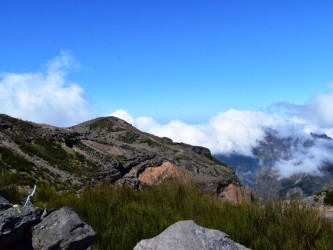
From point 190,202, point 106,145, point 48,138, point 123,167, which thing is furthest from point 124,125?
point 190,202

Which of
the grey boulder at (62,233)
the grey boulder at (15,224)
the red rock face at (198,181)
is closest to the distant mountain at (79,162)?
the red rock face at (198,181)

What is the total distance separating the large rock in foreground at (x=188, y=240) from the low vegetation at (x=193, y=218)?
1.48m

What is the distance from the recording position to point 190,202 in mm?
11062

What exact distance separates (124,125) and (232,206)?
162851 millimetres

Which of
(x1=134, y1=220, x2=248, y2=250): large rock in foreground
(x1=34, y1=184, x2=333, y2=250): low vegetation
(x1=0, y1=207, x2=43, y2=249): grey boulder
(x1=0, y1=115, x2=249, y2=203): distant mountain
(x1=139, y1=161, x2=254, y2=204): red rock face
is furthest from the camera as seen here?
(x1=0, y1=115, x2=249, y2=203): distant mountain

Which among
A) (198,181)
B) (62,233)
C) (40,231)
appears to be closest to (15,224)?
(40,231)

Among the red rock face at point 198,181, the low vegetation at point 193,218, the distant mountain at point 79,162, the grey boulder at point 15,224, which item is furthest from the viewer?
the distant mountain at point 79,162

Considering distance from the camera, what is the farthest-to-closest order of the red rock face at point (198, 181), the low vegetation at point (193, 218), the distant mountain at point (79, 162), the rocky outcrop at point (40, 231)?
the distant mountain at point (79, 162)
the red rock face at point (198, 181)
the low vegetation at point (193, 218)
the rocky outcrop at point (40, 231)

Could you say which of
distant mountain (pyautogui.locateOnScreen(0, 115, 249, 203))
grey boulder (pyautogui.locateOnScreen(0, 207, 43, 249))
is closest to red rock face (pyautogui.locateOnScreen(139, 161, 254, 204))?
distant mountain (pyautogui.locateOnScreen(0, 115, 249, 203))

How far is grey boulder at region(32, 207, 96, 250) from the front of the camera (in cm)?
802

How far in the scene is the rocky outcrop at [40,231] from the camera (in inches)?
314

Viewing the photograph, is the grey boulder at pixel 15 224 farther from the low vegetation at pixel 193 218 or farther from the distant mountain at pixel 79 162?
the distant mountain at pixel 79 162

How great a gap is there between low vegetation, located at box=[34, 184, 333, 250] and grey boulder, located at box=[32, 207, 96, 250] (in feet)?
2.99

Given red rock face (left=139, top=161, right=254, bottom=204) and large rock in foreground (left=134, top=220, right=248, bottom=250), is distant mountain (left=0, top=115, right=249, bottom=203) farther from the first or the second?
large rock in foreground (left=134, top=220, right=248, bottom=250)
